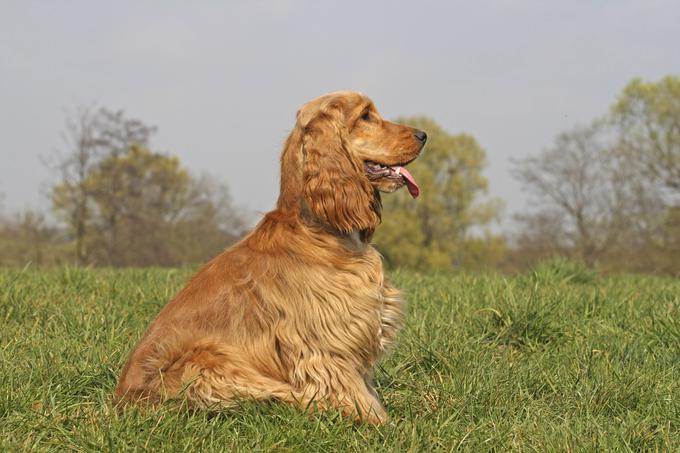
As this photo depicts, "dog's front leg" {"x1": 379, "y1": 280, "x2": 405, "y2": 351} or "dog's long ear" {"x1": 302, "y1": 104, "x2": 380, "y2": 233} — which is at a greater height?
"dog's long ear" {"x1": 302, "y1": 104, "x2": 380, "y2": 233}

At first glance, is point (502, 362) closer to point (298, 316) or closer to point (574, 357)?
point (574, 357)

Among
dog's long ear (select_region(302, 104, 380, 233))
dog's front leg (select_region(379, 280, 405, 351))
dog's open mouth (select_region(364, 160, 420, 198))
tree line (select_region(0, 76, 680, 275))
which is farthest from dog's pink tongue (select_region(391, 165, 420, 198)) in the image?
tree line (select_region(0, 76, 680, 275))

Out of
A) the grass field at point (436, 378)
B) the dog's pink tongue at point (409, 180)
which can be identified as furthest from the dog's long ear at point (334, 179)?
the grass field at point (436, 378)

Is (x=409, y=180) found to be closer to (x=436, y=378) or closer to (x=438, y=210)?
(x=436, y=378)

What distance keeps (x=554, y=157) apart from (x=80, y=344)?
36.0 m

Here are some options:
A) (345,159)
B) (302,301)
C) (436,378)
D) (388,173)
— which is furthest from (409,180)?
(436,378)

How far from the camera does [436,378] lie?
4.62 m

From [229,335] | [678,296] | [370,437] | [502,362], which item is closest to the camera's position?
[370,437]

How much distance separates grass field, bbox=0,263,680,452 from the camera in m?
3.43

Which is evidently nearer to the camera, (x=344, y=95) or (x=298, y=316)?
(x=298, y=316)

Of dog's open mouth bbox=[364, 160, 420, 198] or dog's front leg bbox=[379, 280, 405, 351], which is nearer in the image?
dog's front leg bbox=[379, 280, 405, 351]

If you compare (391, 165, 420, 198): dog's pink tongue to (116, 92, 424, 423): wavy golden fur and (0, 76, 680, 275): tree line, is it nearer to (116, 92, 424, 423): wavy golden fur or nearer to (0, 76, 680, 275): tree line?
(116, 92, 424, 423): wavy golden fur

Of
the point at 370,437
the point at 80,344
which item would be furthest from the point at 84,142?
the point at 370,437

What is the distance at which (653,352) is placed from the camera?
5203 millimetres
